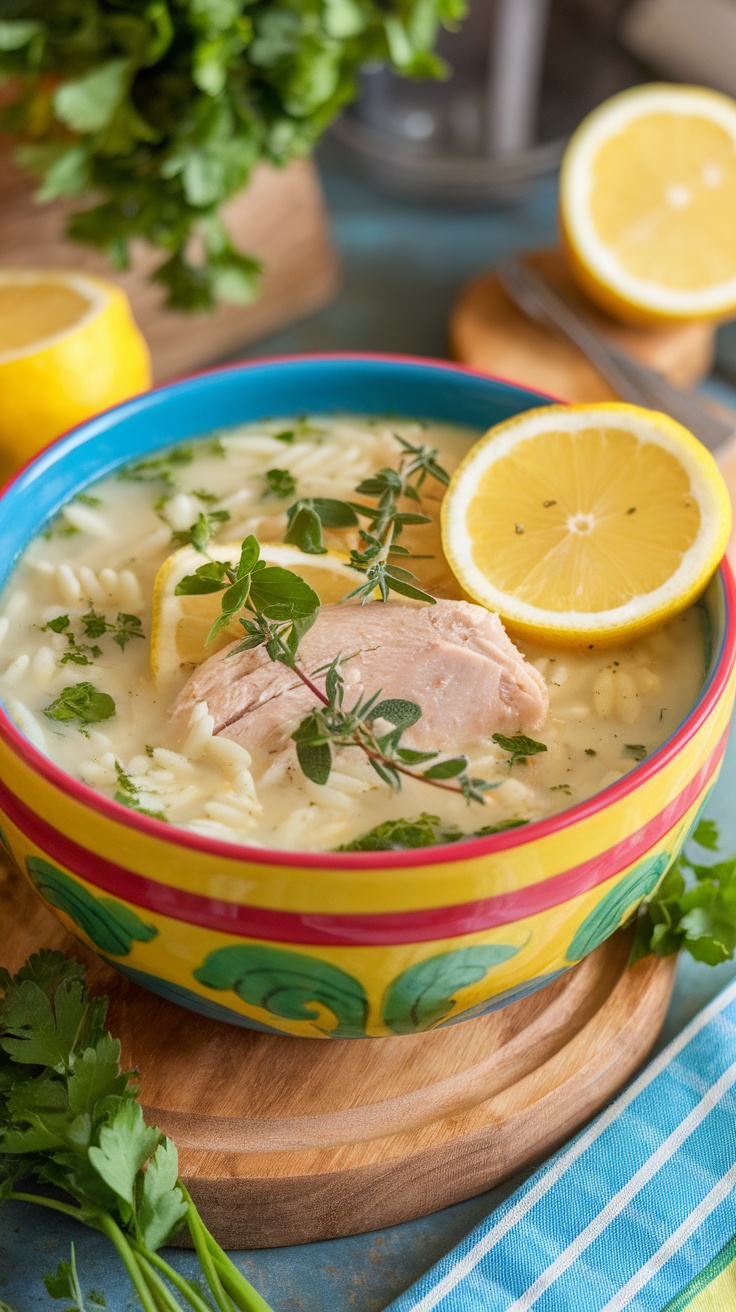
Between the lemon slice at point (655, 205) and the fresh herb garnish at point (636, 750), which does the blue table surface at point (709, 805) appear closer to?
the lemon slice at point (655, 205)

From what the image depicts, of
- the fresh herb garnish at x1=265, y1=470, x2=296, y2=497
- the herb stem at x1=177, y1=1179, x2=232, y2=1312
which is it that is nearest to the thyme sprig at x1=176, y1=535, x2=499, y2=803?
the fresh herb garnish at x1=265, y1=470, x2=296, y2=497

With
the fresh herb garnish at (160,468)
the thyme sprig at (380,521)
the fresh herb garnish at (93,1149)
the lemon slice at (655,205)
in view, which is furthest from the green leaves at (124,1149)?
the lemon slice at (655,205)

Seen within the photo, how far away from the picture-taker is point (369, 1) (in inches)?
99.3

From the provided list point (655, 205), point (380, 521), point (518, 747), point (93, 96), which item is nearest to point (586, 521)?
point (380, 521)

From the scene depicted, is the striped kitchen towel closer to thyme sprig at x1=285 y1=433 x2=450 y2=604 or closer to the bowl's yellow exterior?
the bowl's yellow exterior

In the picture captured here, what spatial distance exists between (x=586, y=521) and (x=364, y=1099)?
2.49 ft

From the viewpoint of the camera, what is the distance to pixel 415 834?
1392 mm

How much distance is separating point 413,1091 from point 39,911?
0.54 meters

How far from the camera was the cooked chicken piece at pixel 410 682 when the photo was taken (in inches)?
60.1

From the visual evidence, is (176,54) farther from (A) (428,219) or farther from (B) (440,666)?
(B) (440,666)

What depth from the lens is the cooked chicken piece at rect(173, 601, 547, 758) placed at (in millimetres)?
1526

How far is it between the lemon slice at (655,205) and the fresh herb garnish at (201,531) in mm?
1291

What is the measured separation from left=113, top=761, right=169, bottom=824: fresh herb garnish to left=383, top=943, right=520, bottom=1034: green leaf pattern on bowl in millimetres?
304

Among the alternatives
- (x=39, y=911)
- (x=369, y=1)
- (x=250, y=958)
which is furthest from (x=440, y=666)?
(x=369, y=1)
